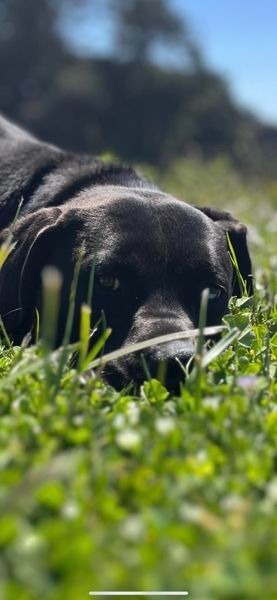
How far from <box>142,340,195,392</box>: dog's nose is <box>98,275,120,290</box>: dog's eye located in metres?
0.52

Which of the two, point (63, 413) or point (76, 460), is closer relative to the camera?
point (76, 460)

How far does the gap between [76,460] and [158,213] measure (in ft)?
7.42

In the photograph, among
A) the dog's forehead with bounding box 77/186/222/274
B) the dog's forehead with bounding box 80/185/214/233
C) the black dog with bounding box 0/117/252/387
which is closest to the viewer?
the black dog with bounding box 0/117/252/387

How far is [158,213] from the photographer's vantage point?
12.0ft

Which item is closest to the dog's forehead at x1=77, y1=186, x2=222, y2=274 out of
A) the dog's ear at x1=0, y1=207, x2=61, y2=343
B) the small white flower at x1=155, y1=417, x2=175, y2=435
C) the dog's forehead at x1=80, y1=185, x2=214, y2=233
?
the dog's forehead at x1=80, y1=185, x2=214, y2=233

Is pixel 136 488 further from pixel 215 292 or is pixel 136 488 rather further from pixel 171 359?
pixel 215 292

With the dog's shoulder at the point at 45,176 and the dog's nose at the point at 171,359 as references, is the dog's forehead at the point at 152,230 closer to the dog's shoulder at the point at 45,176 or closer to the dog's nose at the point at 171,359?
the dog's shoulder at the point at 45,176

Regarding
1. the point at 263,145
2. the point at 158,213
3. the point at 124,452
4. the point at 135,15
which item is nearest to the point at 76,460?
the point at 124,452

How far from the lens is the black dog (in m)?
3.30

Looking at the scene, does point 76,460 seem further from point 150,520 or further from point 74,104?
point 74,104

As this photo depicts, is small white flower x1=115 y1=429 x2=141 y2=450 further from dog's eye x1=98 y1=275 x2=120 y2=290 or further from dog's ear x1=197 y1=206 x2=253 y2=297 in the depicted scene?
dog's ear x1=197 y1=206 x2=253 y2=297

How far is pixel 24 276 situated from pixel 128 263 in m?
0.42

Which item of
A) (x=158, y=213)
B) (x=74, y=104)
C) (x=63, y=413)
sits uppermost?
(x=63, y=413)

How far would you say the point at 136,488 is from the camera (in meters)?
1.59
